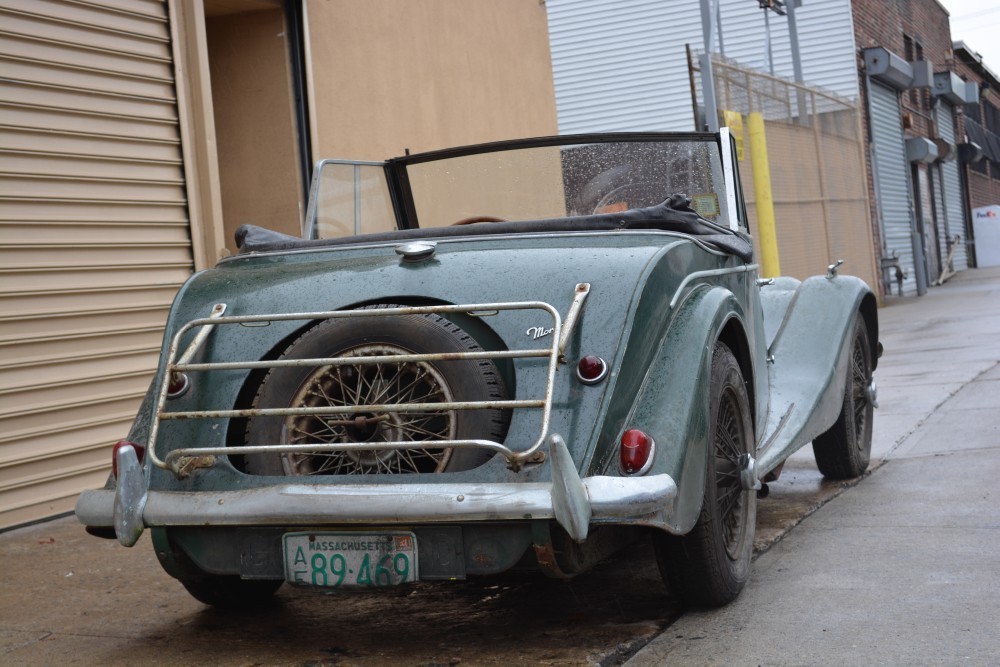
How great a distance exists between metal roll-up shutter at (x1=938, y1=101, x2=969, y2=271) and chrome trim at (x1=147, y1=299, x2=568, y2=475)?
31742 mm

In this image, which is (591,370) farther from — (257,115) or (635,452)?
(257,115)

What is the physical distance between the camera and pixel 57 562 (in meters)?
5.14

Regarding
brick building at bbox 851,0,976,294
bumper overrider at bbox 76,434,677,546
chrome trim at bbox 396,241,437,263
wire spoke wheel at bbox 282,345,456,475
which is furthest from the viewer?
brick building at bbox 851,0,976,294

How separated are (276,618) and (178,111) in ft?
14.3

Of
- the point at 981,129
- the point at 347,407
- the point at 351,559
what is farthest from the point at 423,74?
the point at 981,129

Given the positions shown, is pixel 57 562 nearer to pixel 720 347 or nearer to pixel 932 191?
pixel 720 347

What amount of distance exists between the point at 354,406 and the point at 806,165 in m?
14.0

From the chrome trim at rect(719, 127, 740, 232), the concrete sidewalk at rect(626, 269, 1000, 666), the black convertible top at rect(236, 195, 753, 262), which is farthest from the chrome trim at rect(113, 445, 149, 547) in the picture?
the chrome trim at rect(719, 127, 740, 232)

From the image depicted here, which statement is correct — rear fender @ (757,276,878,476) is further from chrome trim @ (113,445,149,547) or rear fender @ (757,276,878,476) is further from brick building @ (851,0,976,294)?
brick building @ (851,0,976,294)

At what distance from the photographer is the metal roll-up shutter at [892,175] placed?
79.7ft

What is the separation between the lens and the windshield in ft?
16.6

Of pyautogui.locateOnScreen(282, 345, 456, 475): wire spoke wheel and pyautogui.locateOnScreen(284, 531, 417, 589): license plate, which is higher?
pyautogui.locateOnScreen(282, 345, 456, 475): wire spoke wheel

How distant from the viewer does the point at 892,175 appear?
2548 cm

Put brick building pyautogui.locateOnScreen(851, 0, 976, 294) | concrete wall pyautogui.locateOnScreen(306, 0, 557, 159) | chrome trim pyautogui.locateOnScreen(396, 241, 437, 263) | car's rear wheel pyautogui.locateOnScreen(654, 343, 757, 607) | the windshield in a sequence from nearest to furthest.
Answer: car's rear wheel pyautogui.locateOnScreen(654, 343, 757, 607)
chrome trim pyautogui.locateOnScreen(396, 241, 437, 263)
the windshield
concrete wall pyautogui.locateOnScreen(306, 0, 557, 159)
brick building pyautogui.locateOnScreen(851, 0, 976, 294)
